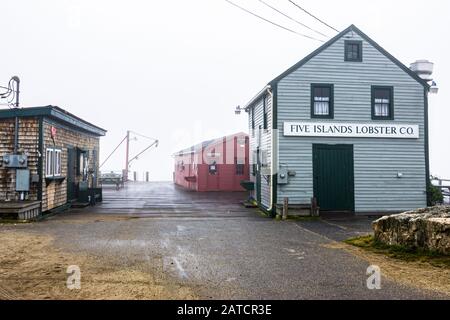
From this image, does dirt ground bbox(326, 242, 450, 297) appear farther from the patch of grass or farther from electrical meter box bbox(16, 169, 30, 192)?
electrical meter box bbox(16, 169, 30, 192)

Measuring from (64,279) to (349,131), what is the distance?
13.5 meters

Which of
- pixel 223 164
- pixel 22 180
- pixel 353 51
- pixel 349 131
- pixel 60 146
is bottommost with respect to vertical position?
pixel 22 180

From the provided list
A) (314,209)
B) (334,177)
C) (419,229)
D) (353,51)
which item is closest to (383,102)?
(353,51)

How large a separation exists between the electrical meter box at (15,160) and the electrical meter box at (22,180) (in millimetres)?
233

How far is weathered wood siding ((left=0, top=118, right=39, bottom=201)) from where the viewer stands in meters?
15.5

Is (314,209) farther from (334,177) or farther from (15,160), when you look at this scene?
(15,160)

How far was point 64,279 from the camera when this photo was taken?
7.00 metres

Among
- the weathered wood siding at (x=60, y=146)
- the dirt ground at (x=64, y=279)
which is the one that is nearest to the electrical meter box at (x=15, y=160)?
the weathered wood siding at (x=60, y=146)

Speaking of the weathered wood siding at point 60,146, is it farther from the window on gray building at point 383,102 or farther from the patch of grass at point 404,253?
the window on gray building at point 383,102

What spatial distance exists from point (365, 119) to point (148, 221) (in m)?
Answer: 10.2

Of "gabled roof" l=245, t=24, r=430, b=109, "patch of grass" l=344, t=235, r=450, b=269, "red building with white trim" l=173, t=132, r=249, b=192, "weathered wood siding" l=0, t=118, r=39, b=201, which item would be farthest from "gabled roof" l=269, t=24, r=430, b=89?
"red building with white trim" l=173, t=132, r=249, b=192

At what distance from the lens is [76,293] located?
626 cm

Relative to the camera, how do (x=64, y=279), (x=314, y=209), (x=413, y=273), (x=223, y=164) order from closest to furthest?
1. (x=64, y=279)
2. (x=413, y=273)
3. (x=314, y=209)
4. (x=223, y=164)
